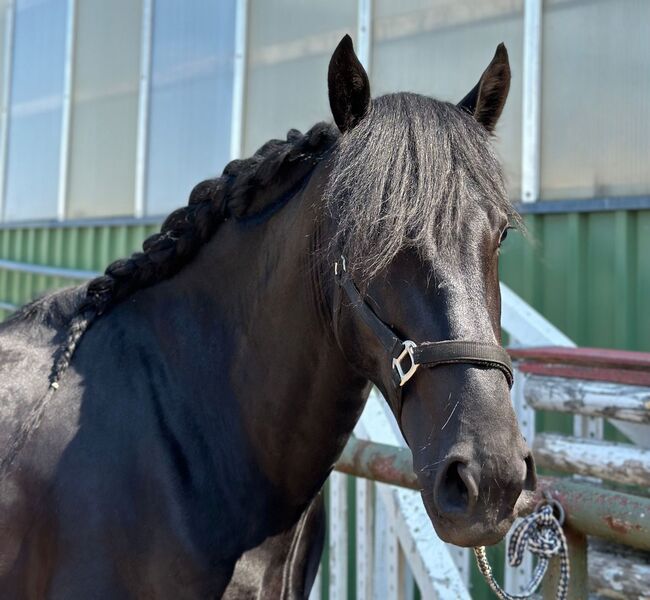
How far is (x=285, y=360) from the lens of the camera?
87.2 inches

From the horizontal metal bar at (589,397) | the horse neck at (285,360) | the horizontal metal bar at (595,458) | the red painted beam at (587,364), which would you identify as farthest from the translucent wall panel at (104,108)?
the horse neck at (285,360)

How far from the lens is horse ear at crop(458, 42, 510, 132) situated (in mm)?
2215

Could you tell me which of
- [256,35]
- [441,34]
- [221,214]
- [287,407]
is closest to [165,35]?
[256,35]

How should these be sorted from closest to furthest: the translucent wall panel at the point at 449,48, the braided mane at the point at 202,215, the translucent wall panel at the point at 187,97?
the braided mane at the point at 202,215 < the translucent wall panel at the point at 449,48 < the translucent wall panel at the point at 187,97

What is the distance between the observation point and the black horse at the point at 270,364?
179 centimetres

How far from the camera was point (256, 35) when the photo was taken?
7.04 metres

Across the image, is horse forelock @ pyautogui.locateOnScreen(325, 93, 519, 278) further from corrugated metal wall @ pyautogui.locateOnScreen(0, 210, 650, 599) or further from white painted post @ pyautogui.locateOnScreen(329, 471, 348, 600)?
corrugated metal wall @ pyautogui.locateOnScreen(0, 210, 650, 599)

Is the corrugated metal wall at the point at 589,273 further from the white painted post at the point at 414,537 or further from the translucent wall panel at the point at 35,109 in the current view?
the translucent wall panel at the point at 35,109

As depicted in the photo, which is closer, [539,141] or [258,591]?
[258,591]

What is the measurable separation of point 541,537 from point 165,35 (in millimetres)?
6952

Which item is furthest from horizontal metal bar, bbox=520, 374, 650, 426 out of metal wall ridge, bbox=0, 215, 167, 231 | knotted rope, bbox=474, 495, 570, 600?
metal wall ridge, bbox=0, 215, 167, 231

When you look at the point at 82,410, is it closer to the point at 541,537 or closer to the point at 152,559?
the point at 152,559

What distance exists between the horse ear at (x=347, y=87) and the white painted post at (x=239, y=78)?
508 cm

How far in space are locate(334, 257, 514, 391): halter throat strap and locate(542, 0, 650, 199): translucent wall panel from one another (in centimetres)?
321
